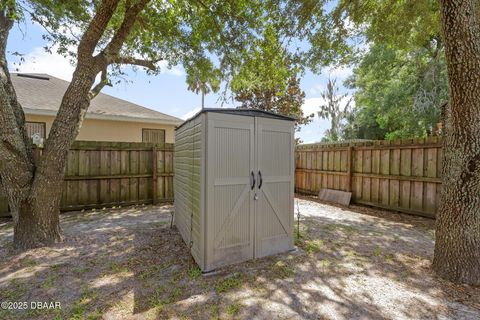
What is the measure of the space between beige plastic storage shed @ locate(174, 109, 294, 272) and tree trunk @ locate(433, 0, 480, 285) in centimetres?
189

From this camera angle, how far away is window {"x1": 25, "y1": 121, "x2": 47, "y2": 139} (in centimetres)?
825

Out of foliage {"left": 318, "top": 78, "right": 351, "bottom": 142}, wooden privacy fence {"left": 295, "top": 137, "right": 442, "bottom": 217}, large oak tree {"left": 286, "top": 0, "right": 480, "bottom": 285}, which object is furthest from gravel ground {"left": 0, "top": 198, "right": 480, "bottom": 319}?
foliage {"left": 318, "top": 78, "right": 351, "bottom": 142}

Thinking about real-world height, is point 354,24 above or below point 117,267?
above

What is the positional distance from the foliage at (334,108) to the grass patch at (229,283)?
21.5 metres

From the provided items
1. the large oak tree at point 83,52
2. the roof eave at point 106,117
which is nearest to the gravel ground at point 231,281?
the large oak tree at point 83,52

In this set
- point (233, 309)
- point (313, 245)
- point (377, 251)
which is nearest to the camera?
point (233, 309)

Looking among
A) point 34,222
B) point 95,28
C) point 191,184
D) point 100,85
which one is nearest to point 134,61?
point 100,85

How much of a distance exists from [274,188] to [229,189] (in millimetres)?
762

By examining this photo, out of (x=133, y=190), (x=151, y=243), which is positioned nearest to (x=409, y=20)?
(x=151, y=243)

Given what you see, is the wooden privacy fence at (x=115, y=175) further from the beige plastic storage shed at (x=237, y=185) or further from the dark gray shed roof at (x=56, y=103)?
the beige plastic storage shed at (x=237, y=185)

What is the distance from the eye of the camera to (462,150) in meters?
2.88

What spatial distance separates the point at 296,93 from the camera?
53.0 feet

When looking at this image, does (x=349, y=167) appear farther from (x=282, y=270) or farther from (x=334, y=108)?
(x=334, y=108)

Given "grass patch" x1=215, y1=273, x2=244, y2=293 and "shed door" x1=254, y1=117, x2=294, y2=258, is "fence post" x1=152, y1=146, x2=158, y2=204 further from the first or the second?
"grass patch" x1=215, y1=273, x2=244, y2=293
